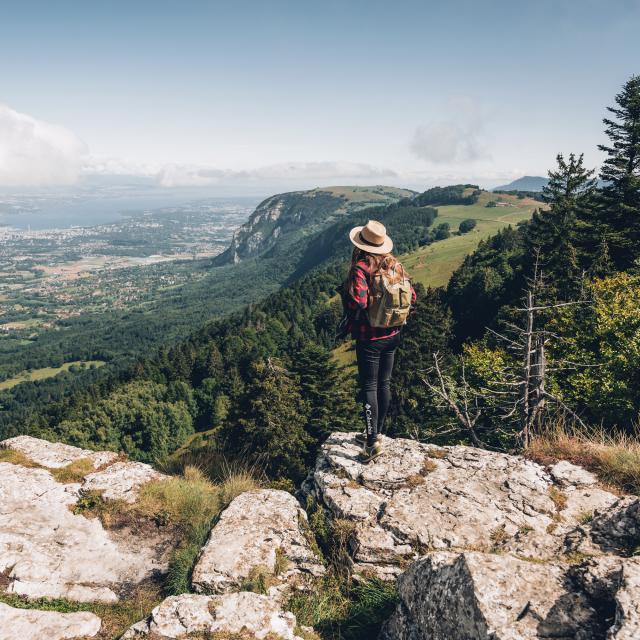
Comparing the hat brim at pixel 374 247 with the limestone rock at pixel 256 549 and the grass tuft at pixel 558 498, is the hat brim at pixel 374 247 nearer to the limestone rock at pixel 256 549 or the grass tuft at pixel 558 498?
the limestone rock at pixel 256 549

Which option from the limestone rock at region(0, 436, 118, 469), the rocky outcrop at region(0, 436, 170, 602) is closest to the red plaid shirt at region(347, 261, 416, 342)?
the rocky outcrop at region(0, 436, 170, 602)

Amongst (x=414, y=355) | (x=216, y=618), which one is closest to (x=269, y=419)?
(x=216, y=618)

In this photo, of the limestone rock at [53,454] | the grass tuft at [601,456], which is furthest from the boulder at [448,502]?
the limestone rock at [53,454]

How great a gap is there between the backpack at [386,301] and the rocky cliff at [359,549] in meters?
3.03

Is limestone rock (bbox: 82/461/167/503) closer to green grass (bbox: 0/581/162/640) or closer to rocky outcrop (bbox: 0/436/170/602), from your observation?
rocky outcrop (bbox: 0/436/170/602)

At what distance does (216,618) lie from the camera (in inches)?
188

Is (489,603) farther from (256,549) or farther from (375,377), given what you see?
(375,377)

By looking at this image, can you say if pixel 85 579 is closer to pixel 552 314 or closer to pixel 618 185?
pixel 552 314

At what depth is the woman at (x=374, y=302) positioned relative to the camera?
279 inches

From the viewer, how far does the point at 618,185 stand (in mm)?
35312

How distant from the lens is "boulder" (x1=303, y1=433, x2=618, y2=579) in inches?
234

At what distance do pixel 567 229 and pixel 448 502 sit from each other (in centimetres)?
4451

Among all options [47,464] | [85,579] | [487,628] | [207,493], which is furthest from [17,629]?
[487,628]

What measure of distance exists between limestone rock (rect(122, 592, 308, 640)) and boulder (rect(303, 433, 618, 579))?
1.52m
